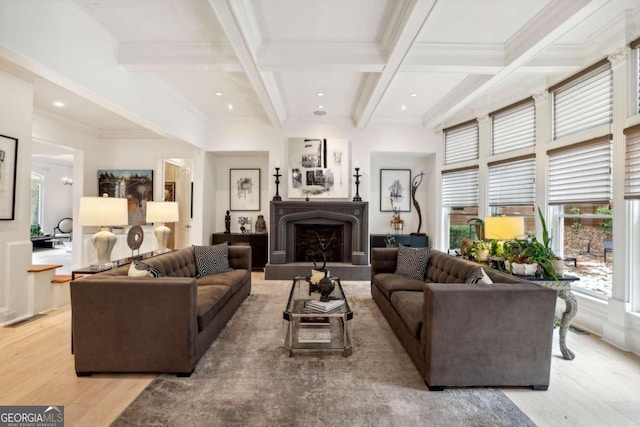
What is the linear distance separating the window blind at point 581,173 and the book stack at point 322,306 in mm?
3038

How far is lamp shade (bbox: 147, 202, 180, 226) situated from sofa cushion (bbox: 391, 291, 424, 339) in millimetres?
3586

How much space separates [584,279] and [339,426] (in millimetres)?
3555

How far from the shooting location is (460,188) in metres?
5.60

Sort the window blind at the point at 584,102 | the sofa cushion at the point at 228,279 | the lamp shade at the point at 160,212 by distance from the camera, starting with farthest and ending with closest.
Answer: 1. the lamp shade at the point at 160,212
2. the sofa cushion at the point at 228,279
3. the window blind at the point at 584,102

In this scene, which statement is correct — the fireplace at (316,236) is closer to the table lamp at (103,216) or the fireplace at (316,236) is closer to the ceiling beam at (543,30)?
the table lamp at (103,216)

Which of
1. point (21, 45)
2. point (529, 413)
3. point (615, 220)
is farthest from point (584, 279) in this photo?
point (21, 45)

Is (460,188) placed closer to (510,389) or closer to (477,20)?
(477,20)

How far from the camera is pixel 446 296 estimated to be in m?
2.09

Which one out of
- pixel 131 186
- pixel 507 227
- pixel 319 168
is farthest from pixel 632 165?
pixel 131 186

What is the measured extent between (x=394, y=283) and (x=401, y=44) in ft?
8.36

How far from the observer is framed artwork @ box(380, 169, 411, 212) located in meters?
6.55

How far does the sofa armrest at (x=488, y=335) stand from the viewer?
2.09 metres

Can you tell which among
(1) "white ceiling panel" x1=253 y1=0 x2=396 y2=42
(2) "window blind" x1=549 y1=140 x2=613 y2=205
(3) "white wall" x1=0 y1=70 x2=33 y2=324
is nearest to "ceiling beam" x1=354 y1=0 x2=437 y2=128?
(1) "white ceiling panel" x1=253 y1=0 x2=396 y2=42

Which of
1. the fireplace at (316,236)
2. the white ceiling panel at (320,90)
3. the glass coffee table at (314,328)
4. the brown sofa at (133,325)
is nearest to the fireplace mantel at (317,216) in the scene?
the fireplace at (316,236)
